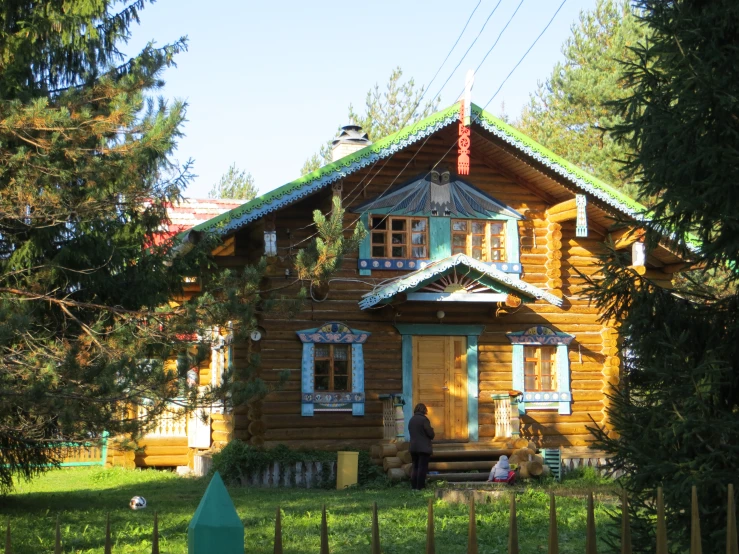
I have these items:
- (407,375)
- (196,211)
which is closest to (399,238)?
(407,375)

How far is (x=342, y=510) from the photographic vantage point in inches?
552

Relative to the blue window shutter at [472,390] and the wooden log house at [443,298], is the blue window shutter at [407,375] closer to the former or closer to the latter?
the wooden log house at [443,298]

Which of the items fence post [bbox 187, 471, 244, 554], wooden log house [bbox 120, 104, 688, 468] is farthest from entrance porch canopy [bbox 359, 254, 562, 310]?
fence post [bbox 187, 471, 244, 554]

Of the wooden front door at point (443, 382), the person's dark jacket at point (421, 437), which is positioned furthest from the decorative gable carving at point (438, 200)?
the person's dark jacket at point (421, 437)

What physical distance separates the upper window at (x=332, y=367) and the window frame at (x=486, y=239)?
10.6 ft

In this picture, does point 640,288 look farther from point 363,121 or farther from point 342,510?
point 363,121

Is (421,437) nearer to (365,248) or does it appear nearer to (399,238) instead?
(365,248)

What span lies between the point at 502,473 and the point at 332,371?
4173 millimetres

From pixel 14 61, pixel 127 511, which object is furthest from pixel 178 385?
pixel 14 61

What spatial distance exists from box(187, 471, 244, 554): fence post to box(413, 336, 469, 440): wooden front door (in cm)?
1607

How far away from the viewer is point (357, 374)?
1941 centimetres

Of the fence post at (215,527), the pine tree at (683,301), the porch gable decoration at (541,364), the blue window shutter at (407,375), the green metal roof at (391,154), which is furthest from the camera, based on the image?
the porch gable decoration at (541,364)

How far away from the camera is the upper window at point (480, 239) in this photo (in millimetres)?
20516

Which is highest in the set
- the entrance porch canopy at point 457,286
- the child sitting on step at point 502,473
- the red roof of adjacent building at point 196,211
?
the red roof of adjacent building at point 196,211
